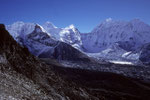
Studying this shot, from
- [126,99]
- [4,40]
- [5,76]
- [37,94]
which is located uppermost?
[4,40]

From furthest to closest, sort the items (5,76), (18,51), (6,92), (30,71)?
(18,51)
(30,71)
(5,76)
(6,92)

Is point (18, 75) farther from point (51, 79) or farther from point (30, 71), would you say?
point (51, 79)

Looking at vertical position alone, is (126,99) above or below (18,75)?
below

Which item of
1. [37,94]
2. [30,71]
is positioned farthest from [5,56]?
[37,94]

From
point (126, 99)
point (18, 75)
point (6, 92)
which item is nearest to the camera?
point (6, 92)

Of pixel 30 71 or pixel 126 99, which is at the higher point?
pixel 30 71

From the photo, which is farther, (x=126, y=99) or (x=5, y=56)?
(x=126, y=99)

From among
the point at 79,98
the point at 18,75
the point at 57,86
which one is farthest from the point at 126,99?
the point at 18,75

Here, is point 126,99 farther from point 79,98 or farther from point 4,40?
point 4,40

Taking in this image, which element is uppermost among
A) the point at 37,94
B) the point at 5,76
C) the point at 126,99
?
the point at 5,76
